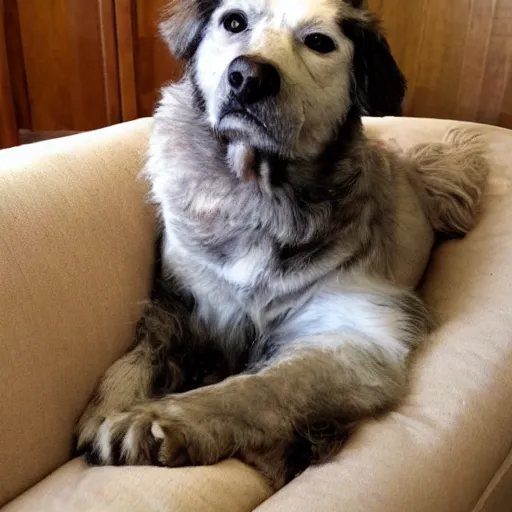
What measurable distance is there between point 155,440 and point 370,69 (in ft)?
2.49

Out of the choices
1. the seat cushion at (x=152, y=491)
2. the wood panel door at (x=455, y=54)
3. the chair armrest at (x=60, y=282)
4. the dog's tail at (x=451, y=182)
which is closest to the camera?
the seat cushion at (x=152, y=491)

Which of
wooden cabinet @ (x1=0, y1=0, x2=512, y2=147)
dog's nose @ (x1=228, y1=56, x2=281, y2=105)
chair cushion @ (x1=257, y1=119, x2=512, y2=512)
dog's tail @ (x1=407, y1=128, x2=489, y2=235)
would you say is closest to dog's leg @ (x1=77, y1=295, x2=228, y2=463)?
chair cushion @ (x1=257, y1=119, x2=512, y2=512)

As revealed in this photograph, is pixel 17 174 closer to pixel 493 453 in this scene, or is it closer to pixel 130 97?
pixel 493 453

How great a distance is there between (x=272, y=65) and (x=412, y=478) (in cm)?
66

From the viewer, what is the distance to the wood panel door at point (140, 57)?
2.52m

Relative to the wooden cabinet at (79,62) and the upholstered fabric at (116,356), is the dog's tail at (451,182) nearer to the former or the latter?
the upholstered fabric at (116,356)

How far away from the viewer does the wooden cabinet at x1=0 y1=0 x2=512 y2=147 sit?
2.29 metres

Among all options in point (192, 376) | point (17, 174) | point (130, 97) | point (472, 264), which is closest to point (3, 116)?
point (130, 97)

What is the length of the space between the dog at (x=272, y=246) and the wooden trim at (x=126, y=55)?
1.19 metres

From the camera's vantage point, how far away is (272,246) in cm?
129

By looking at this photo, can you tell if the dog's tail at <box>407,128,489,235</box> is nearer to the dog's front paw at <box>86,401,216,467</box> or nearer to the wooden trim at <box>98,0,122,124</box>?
the dog's front paw at <box>86,401,216,467</box>

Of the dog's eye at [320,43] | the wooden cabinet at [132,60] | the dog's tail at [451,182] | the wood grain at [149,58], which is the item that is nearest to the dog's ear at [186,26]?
the dog's eye at [320,43]

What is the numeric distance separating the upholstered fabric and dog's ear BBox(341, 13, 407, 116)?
448mm

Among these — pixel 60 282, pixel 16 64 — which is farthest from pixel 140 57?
pixel 60 282
